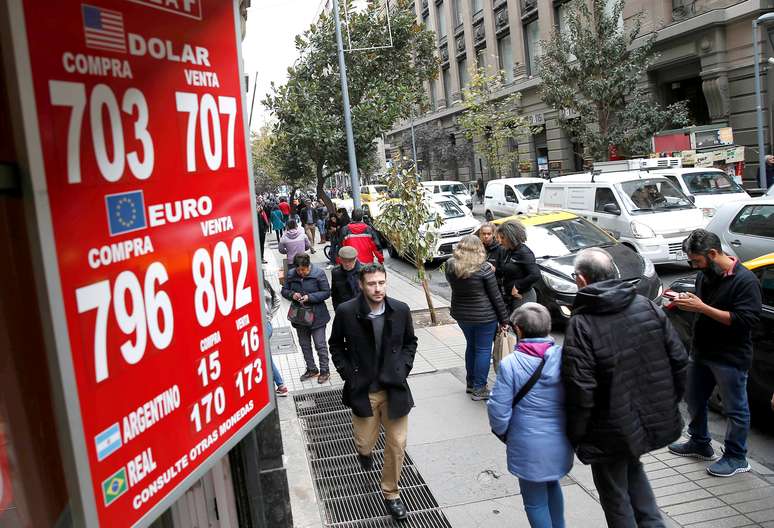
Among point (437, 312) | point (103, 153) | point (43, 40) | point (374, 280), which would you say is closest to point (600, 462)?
point (374, 280)

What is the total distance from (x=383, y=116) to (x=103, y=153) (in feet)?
61.1

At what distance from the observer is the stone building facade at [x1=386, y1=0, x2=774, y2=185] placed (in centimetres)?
2352

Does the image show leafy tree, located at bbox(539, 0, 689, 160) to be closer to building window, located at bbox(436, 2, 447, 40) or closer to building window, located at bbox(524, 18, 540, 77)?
building window, located at bbox(524, 18, 540, 77)

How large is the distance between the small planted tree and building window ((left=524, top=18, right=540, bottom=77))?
26.8 m

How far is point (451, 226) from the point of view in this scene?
61.0 feet

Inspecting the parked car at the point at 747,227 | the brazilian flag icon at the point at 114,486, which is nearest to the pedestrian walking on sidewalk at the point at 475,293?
the parked car at the point at 747,227

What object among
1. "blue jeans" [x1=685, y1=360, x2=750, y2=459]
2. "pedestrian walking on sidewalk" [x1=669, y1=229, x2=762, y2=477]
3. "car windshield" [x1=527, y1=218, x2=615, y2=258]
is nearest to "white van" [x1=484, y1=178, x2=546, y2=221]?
"car windshield" [x1=527, y1=218, x2=615, y2=258]

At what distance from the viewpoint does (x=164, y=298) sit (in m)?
2.15

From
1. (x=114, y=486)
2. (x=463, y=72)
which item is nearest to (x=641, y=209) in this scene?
(x=114, y=486)

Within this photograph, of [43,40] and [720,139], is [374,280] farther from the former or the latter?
[720,139]

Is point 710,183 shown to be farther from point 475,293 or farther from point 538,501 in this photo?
point 538,501

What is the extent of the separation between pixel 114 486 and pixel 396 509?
3537 millimetres

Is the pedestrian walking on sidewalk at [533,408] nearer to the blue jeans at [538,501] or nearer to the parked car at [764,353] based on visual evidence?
the blue jeans at [538,501]

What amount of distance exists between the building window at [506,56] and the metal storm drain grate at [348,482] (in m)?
34.6
